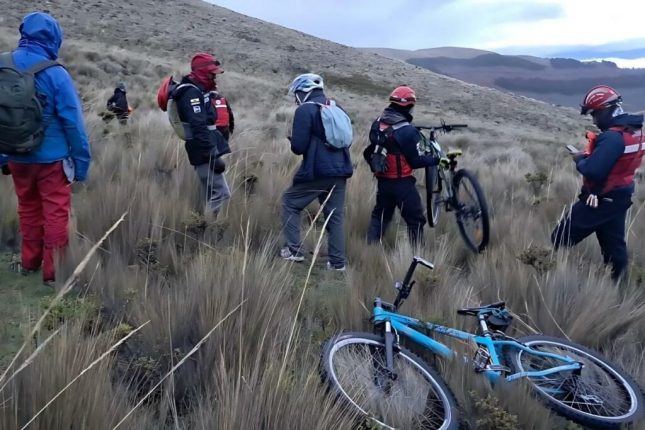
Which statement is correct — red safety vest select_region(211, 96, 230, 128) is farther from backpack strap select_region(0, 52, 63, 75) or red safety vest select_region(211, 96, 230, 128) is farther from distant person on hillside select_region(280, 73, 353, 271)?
backpack strap select_region(0, 52, 63, 75)

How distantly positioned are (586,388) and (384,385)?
48.8 inches

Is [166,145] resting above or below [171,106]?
below

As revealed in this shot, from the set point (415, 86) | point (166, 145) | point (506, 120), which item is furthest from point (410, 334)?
point (415, 86)

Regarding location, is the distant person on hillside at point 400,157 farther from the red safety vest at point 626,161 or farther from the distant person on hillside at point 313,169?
the red safety vest at point 626,161

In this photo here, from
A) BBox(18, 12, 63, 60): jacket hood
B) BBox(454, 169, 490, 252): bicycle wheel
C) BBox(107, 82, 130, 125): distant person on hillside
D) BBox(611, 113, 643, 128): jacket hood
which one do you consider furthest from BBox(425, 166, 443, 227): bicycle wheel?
BBox(107, 82, 130, 125): distant person on hillside

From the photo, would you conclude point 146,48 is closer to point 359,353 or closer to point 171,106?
point 171,106

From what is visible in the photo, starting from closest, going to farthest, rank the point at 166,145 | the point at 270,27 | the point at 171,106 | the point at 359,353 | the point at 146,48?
the point at 359,353, the point at 171,106, the point at 166,145, the point at 146,48, the point at 270,27

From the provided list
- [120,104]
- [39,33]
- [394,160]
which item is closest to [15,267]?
[39,33]

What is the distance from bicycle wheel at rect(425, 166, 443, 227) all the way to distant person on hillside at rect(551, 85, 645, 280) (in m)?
1.37

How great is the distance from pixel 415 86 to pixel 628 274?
4809 centimetres

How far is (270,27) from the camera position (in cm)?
6475

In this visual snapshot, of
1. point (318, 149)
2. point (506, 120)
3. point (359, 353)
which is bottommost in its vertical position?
point (506, 120)

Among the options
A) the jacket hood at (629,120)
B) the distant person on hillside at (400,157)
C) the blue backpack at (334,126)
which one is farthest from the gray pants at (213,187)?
the jacket hood at (629,120)

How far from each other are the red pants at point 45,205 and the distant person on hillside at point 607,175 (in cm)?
421
